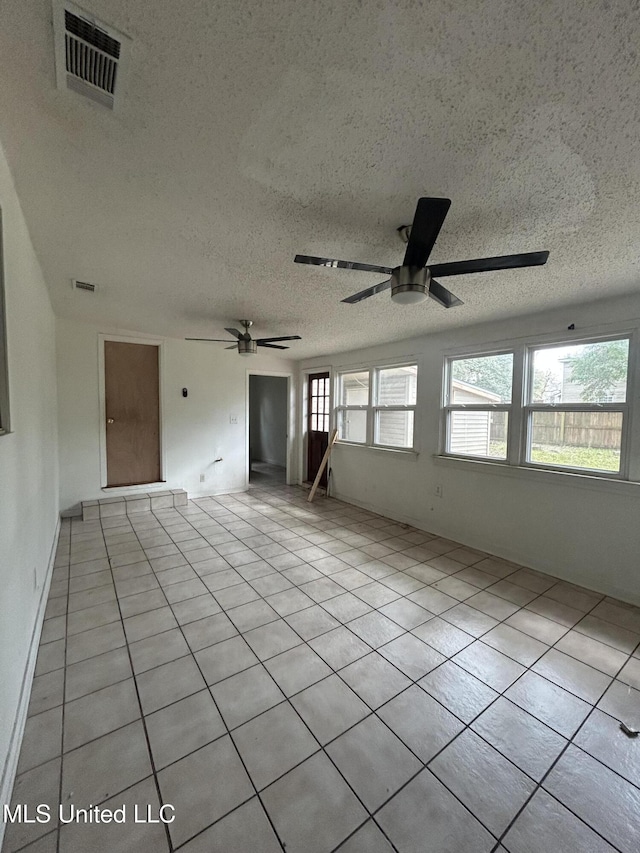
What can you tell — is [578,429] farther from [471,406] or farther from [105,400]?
[105,400]

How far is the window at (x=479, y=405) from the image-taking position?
347 cm

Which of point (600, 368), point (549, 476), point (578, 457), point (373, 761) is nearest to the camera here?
point (373, 761)

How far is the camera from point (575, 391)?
117 inches

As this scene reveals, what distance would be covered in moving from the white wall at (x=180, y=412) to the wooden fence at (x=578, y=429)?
166 inches

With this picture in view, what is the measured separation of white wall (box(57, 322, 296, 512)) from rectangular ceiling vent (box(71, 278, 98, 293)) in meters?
1.60

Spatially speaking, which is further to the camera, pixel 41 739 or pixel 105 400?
pixel 105 400

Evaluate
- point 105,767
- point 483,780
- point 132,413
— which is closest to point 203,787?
point 105,767

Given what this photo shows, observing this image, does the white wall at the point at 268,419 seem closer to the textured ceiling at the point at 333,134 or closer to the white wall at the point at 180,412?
the white wall at the point at 180,412

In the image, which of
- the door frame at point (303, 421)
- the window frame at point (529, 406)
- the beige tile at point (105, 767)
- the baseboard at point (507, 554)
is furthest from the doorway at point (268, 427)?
the beige tile at point (105, 767)

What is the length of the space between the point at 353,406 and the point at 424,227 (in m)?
3.94

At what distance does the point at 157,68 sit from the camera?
1005 millimetres

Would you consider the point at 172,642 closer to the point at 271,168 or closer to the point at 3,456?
the point at 3,456

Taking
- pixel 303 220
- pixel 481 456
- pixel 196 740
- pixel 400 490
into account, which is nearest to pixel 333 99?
pixel 303 220

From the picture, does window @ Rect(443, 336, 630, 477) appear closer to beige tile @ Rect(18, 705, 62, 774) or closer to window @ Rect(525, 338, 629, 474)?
window @ Rect(525, 338, 629, 474)
